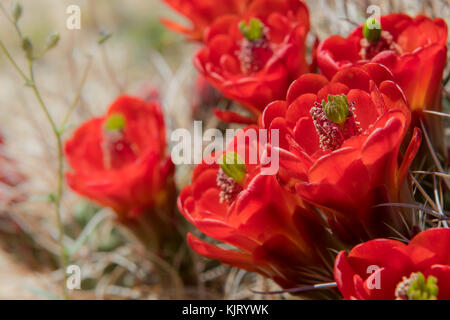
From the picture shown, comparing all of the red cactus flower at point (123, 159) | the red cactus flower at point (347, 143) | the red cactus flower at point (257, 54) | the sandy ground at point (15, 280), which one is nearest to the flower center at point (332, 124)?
the red cactus flower at point (347, 143)

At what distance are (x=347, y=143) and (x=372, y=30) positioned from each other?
0.15 m

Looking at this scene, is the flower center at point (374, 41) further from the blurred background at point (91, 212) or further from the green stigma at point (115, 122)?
the green stigma at point (115, 122)

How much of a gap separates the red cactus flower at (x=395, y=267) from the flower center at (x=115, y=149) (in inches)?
13.9

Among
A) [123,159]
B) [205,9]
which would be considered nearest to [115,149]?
[123,159]

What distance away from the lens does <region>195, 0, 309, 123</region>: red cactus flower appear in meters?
0.54

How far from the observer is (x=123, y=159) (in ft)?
2.29

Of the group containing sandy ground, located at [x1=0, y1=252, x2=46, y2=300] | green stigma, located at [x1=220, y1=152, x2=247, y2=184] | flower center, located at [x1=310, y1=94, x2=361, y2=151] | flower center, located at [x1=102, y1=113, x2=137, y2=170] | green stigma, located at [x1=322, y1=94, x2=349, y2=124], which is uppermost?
green stigma, located at [x1=322, y1=94, x2=349, y2=124]

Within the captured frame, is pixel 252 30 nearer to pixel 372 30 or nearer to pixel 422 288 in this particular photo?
pixel 372 30

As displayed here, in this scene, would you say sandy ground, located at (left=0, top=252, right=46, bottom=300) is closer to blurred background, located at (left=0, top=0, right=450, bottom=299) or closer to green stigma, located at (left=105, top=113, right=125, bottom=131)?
blurred background, located at (left=0, top=0, right=450, bottom=299)

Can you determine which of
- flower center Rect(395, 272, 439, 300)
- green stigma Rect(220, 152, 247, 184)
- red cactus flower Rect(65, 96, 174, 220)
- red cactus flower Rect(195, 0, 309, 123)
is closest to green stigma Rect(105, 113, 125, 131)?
red cactus flower Rect(65, 96, 174, 220)

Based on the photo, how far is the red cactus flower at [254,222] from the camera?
0.45m

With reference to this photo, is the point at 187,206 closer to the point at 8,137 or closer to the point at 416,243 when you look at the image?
the point at 416,243

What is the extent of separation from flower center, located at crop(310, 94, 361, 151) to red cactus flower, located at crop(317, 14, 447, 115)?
0.20 ft

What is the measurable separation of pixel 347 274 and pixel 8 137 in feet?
2.64
